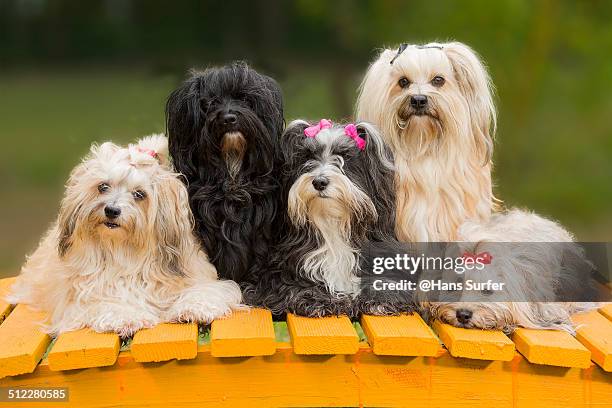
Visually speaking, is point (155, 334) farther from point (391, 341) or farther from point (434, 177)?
point (434, 177)

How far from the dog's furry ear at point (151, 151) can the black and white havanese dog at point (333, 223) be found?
1.77 feet

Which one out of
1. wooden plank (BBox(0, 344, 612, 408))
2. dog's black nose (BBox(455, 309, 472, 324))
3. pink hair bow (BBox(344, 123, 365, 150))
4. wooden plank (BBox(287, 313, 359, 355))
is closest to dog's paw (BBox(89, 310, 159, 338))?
wooden plank (BBox(0, 344, 612, 408))

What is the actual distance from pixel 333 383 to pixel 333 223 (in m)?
0.65

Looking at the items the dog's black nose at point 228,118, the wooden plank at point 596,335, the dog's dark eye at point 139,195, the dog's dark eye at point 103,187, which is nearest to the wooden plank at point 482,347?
the wooden plank at point 596,335

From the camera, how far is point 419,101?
11.9 ft

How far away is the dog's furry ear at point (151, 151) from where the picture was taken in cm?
356

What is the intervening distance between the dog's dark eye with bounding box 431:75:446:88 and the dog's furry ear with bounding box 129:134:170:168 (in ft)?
3.98

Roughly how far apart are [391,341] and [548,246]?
90cm

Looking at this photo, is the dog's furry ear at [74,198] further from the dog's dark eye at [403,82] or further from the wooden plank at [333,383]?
the dog's dark eye at [403,82]

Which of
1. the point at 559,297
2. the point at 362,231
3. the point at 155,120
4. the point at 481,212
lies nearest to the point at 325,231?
the point at 362,231

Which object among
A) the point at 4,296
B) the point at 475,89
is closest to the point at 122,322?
the point at 4,296

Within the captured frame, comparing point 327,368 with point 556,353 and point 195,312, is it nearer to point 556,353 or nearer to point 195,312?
point 195,312

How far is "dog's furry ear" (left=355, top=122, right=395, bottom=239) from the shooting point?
358cm

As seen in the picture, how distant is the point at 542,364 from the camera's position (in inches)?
130
